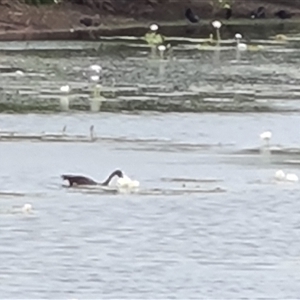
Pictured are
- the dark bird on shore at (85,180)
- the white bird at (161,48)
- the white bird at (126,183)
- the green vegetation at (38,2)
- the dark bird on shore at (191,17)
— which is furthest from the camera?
the dark bird on shore at (191,17)

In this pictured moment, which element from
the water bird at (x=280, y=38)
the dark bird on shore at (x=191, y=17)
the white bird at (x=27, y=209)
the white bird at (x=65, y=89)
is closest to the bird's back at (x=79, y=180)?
the white bird at (x=27, y=209)

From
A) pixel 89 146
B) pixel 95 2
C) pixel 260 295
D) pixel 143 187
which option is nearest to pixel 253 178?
pixel 143 187

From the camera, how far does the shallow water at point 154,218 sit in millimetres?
12516

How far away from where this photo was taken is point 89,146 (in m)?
20.1

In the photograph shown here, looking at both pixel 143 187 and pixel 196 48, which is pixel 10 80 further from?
pixel 143 187

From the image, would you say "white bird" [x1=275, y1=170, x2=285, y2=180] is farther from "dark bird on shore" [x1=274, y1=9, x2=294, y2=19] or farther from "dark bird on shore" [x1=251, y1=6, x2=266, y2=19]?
"dark bird on shore" [x1=274, y1=9, x2=294, y2=19]

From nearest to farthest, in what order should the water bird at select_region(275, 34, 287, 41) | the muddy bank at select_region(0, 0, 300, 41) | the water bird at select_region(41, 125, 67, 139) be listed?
the water bird at select_region(41, 125, 67, 139)
the water bird at select_region(275, 34, 287, 41)
the muddy bank at select_region(0, 0, 300, 41)

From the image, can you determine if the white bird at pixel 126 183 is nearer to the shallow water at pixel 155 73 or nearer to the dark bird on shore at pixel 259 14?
the shallow water at pixel 155 73

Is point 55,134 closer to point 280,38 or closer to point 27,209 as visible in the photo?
point 27,209

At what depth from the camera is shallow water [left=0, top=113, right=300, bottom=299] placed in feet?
41.1

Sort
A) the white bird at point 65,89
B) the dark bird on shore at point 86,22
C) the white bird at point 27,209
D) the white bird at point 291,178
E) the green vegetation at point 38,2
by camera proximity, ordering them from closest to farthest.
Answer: the white bird at point 27,209, the white bird at point 291,178, the white bird at point 65,89, the green vegetation at point 38,2, the dark bird on shore at point 86,22

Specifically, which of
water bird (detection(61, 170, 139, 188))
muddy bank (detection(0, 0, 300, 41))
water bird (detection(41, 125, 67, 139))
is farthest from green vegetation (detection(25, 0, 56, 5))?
water bird (detection(61, 170, 139, 188))

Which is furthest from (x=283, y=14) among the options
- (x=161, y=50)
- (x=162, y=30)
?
(x=161, y=50)

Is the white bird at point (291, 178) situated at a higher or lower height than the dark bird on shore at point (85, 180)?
higher
